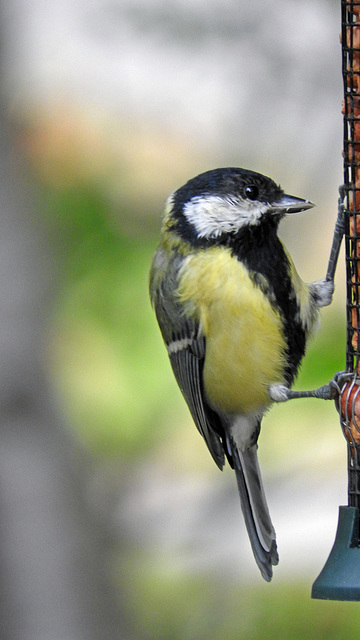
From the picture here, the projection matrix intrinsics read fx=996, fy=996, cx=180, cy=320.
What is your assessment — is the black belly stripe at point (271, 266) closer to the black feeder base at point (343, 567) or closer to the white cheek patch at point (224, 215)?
the white cheek patch at point (224, 215)

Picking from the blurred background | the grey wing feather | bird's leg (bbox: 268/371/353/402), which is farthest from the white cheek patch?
the blurred background

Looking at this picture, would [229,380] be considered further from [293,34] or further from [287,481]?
[293,34]

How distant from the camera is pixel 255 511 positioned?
338 cm

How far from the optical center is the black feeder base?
2.53 metres

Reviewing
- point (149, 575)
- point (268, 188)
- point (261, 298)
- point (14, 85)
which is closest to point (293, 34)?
point (14, 85)

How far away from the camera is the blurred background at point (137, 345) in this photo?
429 cm

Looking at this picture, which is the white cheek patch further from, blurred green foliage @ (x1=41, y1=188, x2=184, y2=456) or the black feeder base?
blurred green foliage @ (x1=41, y1=188, x2=184, y2=456)

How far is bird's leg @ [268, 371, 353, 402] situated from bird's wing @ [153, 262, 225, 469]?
25 centimetres

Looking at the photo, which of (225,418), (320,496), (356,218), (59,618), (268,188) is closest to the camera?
(356,218)

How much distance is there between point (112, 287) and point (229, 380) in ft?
4.12

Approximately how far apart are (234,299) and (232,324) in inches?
3.4

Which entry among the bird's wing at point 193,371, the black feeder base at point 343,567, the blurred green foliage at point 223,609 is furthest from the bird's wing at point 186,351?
the blurred green foliage at point 223,609

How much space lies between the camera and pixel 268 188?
3.16 meters

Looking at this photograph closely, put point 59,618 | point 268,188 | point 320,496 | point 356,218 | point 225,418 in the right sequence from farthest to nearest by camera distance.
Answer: point 320,496
point 59,618
point 225,418
point 268,188
point 356,218
